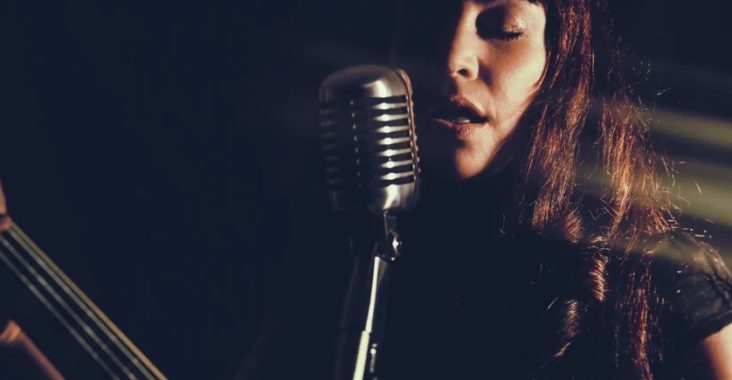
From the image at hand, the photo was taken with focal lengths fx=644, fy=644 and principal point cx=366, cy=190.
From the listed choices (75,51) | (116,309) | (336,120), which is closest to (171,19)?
(75,51)

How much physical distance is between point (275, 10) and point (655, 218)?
1.00 m

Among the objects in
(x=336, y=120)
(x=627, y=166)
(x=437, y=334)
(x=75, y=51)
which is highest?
(x=75, y=51)

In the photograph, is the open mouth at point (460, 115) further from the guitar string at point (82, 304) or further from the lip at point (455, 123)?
the guitar string at point (82, 304)

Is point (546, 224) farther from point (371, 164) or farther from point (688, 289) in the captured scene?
point (371, 164)

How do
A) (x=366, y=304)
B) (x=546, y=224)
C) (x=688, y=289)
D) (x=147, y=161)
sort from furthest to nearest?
(x=147, y=161) → (x=546, y=224) → (x=688, y=289) → (x=366, y=304)

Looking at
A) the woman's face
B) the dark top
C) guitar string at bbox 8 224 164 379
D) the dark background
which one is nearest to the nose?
the woman's face

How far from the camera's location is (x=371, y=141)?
31.4 inches

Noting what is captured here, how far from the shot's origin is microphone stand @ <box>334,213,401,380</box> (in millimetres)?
729

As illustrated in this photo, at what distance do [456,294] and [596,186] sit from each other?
1.17 feet

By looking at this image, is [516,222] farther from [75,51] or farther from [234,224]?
[75,51]

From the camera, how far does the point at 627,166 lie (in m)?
1.28

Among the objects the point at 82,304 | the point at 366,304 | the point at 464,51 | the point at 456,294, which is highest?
the point at 464,51

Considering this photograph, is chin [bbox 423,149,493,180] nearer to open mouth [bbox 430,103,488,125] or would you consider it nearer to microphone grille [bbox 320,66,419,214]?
open mouth [bbox 430,103,488,125]

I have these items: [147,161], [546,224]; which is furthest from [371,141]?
[147,161]
